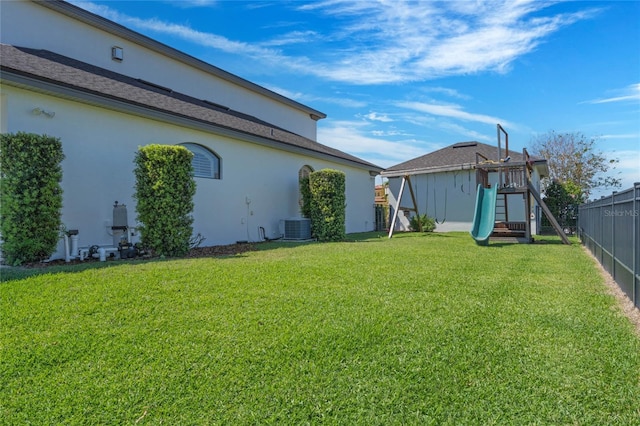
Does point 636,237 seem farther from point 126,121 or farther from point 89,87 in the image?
point 89,87

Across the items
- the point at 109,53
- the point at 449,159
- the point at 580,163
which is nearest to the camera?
the point at 109,53

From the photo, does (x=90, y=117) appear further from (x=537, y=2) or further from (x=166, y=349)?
(x=537, y=2)

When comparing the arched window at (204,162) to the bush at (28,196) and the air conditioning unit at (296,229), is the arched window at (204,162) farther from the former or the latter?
the bush at (28,196)

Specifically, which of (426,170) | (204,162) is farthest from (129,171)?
(426,170)

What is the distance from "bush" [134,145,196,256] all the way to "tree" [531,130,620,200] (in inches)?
928

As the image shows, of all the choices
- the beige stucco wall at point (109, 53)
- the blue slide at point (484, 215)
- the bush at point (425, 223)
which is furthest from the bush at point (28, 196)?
the bush at point (425, 223)

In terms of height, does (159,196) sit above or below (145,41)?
below

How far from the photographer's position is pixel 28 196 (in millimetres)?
5496

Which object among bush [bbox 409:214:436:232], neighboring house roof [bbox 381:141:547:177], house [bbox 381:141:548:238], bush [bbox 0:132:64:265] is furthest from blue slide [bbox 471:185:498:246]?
bush [bbox 0:132:64:265]

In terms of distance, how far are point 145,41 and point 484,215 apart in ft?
40.2

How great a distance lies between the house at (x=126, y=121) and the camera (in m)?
6.62

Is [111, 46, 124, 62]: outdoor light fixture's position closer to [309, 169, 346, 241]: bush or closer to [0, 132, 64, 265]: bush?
[0, 132, 64, 265]: bush

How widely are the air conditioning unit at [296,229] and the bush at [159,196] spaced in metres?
4.51

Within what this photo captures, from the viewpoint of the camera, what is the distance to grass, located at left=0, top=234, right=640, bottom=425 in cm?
208
